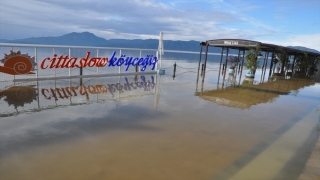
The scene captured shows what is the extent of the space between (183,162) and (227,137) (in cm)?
201

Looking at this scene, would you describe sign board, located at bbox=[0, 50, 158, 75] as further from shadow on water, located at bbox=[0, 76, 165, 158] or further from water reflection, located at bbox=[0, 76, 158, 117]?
shadow on water, located at bbox=[0, 76, 165, 158]

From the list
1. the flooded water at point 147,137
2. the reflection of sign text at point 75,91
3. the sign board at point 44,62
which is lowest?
the flooded water at point 147,137

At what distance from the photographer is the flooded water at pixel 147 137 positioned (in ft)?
13.6

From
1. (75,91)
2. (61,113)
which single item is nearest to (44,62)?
(75,91)

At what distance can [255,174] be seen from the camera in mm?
4238

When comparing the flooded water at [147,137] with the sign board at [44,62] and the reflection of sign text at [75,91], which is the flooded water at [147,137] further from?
the sign board at [44,62]

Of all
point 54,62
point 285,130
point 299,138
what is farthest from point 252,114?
point 54,62

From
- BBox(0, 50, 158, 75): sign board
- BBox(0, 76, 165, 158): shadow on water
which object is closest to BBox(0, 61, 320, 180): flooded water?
BBox(0, 76, 165, 158): shadow on water

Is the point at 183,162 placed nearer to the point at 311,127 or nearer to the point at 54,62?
the point at 311,127

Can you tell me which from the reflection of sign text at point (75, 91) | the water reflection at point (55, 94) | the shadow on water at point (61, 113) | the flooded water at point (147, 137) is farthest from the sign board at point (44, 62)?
the reflection of sign text at point (75, 91)

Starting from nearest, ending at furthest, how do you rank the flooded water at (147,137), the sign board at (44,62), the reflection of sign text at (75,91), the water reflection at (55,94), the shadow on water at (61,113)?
the flooded water at (147,137)
the shadow on water at (61,113)
the water reflection at (55,94)
the reflection of sign text at (75,91)
the sign board at (44,62)

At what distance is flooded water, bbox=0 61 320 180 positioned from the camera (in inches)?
164

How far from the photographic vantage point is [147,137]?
5.64m

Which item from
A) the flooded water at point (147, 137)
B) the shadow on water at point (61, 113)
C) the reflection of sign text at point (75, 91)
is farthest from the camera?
the reflection of sign text at point (75, 91)
